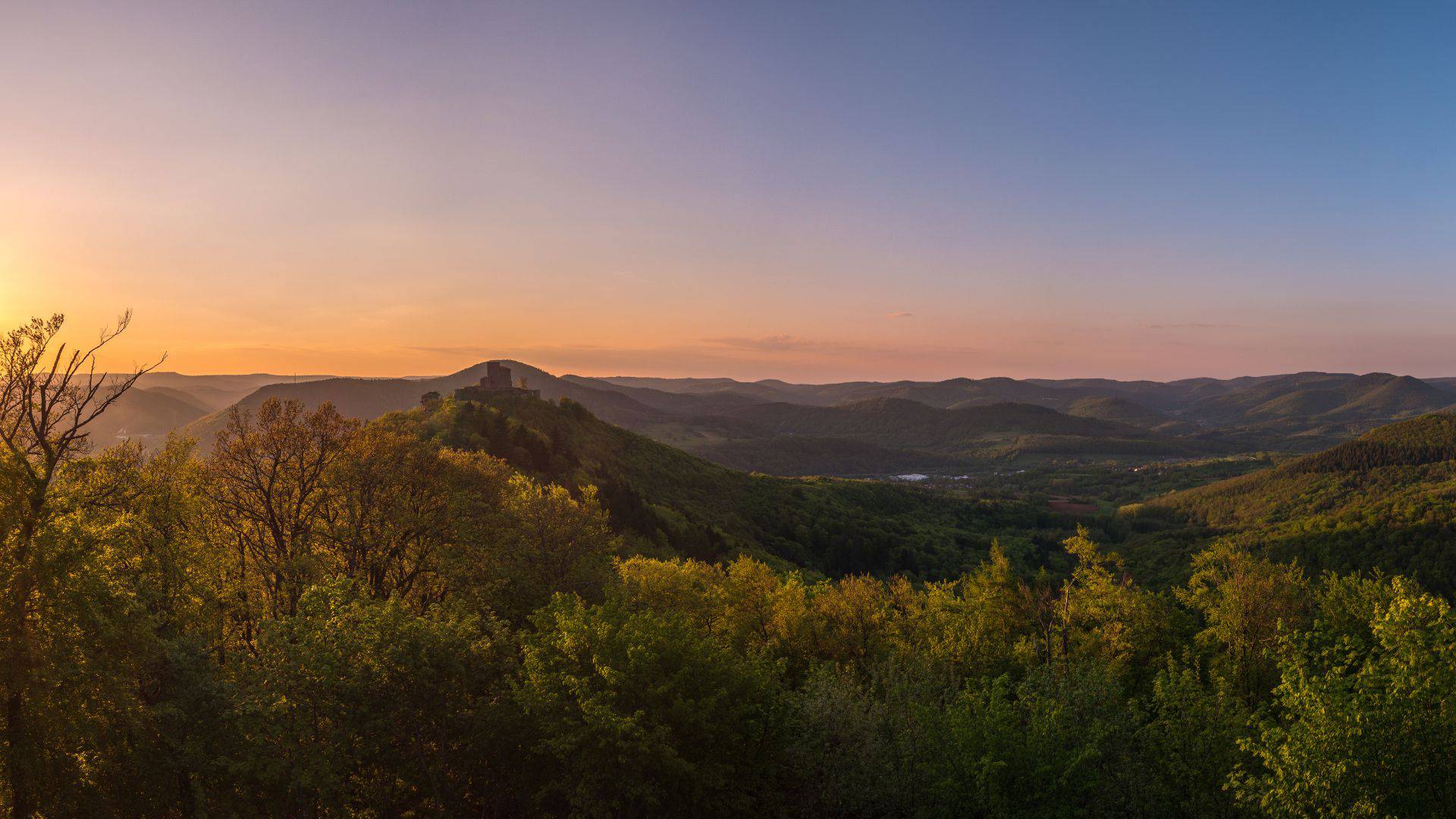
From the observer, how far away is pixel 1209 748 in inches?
1196

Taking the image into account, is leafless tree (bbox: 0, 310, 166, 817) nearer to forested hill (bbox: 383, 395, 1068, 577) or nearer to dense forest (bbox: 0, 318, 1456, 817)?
dense forest (bbox: 0, 318, 1456, 817)

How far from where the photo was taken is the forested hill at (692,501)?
311 ft

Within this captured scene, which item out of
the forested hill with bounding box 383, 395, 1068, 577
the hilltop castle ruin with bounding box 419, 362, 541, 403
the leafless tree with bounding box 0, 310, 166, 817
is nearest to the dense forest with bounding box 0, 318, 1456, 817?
the leafless tree with bounding box 0, 310, 166, 817

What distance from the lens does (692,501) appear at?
461 feet

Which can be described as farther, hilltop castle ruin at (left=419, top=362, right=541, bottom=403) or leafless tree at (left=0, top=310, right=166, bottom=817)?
hilltop castle ruin at (left=419, top=362, right=541, bottom=403)

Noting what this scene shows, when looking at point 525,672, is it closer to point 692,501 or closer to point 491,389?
point 692,501

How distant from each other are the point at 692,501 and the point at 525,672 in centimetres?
11317

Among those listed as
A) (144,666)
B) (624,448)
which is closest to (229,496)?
(144,666)

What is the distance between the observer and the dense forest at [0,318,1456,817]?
848 inches

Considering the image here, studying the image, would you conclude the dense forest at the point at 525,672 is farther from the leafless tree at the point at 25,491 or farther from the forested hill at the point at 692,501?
the forested hill at the point at 692,501

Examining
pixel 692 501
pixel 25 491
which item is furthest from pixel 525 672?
pixel 692 501

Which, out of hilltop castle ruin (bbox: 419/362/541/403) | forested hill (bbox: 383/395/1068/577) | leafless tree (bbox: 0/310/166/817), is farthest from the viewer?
hilltop castle ruin (bbox: 419/362/541/403)

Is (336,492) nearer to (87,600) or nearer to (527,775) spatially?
(87,600)

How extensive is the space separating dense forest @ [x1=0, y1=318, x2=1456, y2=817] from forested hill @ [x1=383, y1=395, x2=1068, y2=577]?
38236mm
